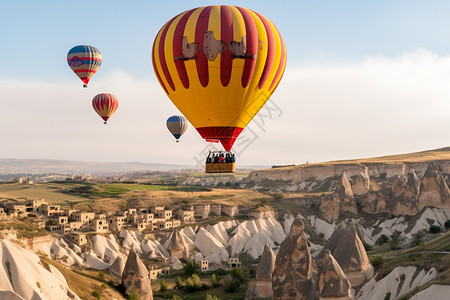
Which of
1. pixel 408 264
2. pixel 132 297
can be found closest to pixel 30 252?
pixel 132 297

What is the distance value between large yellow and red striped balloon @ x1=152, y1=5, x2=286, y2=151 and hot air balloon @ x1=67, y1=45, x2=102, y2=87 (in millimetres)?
28979

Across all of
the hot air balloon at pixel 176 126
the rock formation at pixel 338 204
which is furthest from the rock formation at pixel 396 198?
the hot air balloon at pixel 176 126

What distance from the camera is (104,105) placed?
2660 inches

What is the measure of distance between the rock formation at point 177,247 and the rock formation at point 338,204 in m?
35.8

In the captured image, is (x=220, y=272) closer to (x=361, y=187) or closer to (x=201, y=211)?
(x=201, y=211)

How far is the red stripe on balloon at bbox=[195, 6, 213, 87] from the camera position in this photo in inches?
1272

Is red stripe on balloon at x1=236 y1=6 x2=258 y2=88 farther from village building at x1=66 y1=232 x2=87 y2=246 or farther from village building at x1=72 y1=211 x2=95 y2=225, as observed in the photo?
village building at x1=72 y1=211 x2=95 y2=225

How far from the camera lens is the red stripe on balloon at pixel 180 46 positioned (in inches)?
1289

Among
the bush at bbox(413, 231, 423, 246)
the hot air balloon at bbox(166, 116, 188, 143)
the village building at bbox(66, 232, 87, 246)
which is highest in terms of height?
the hot air balloon at bbox(166, 116, 188, 143)

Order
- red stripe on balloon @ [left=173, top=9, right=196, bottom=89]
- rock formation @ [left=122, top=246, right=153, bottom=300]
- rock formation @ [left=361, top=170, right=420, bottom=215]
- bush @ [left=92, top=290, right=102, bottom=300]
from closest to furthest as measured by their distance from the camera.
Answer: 1. red stripe on balloon @ [left=173, top=9, right=196, bottom=89]
2. bush @ [left=92, top=290, right=102, bottom=300]
3. rock formation @ [left=122, top=246, right=153, bottom=300]
4. rock formation @ [left=361, top=170, right=420, bottom=215]

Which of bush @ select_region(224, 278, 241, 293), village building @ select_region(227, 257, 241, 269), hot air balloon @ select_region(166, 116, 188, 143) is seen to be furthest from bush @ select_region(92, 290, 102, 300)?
village building @ select_region(227, 257, 241, 269)

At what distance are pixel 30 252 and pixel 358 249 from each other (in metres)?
29.6

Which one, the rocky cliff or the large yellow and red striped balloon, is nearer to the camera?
the large yellow and red striped balloon

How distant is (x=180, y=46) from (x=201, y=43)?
147 cm
